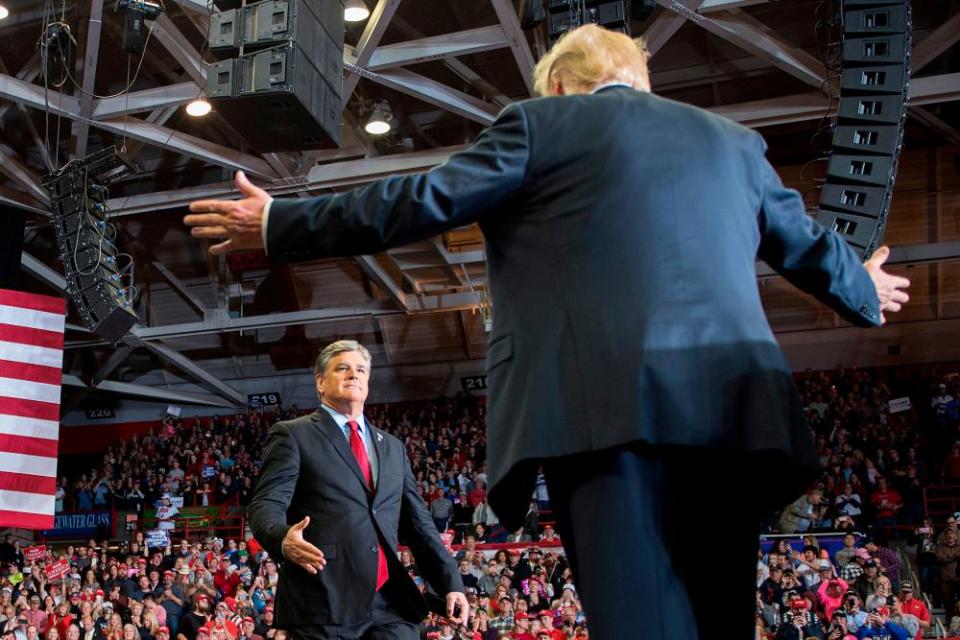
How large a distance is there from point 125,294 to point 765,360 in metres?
12.7

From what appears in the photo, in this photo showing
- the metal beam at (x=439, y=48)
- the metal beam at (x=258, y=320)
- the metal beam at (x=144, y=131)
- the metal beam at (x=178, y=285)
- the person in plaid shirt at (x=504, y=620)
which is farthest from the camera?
the metal beam at (x=178, y=285)

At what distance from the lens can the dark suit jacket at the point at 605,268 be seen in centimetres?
189

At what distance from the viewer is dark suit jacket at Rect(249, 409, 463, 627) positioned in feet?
12.5

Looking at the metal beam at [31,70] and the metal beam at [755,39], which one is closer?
the metal beam at [755,39]

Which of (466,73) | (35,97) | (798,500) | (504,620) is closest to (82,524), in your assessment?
(35,97)

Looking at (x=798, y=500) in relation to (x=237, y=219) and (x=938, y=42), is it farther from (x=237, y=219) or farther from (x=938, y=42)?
(x=237, y=219)

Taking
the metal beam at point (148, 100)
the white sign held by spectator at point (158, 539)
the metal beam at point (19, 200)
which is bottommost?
the white sign held by spectator at point (158, 539)

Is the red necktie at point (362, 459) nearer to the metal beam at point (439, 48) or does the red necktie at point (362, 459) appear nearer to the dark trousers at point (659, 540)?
the dark trousers at point (659, 540)

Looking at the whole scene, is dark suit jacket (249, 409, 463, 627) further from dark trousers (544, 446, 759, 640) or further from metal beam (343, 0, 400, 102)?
metal beam (343, 0, 400, 102)

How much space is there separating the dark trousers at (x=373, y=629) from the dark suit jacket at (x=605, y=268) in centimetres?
189

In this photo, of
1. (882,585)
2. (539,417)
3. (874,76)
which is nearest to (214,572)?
(882,585)

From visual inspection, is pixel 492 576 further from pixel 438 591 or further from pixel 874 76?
pixel 438 591

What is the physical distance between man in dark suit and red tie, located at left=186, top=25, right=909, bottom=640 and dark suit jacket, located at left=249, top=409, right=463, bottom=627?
6.13 feet

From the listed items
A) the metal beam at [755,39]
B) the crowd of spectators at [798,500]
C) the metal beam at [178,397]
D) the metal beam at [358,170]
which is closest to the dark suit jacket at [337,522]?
the crowd of spectators at [798,500]
